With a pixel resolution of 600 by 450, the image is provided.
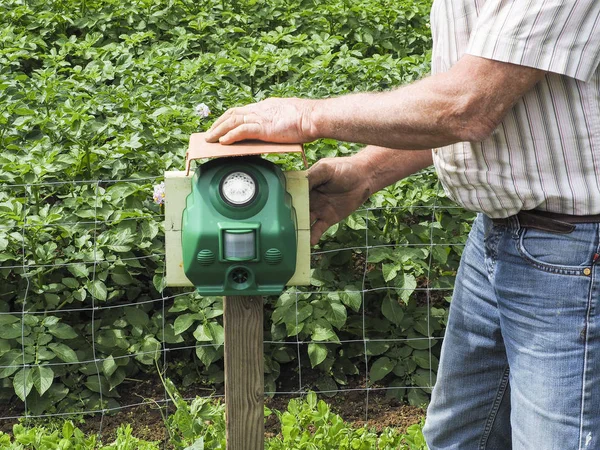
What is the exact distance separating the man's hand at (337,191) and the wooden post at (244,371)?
0.30 meters

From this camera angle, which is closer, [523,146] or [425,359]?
[523,146]

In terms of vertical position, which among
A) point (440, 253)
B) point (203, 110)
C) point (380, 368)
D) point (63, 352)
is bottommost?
point (380, 368)

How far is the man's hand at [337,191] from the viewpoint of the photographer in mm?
2324

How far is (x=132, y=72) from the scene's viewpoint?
4766 millimetres

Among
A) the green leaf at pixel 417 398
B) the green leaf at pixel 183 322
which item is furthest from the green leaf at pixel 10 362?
the green leaf at pixel 417 398

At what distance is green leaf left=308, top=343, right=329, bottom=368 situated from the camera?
345 cm

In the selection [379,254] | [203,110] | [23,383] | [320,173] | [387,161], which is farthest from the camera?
[203,110]

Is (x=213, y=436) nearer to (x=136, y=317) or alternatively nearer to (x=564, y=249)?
(x=136, y=317)

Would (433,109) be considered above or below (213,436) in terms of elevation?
above

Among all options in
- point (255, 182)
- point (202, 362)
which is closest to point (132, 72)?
point (202, 362)

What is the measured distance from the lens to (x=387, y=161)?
239 cm

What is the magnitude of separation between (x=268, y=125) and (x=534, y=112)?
1.70 feet

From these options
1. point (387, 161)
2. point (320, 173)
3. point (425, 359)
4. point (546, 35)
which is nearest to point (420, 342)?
point (425, 359)

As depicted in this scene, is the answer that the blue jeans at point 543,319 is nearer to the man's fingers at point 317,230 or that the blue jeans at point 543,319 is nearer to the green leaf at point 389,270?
the man's fingers at point 317,230
